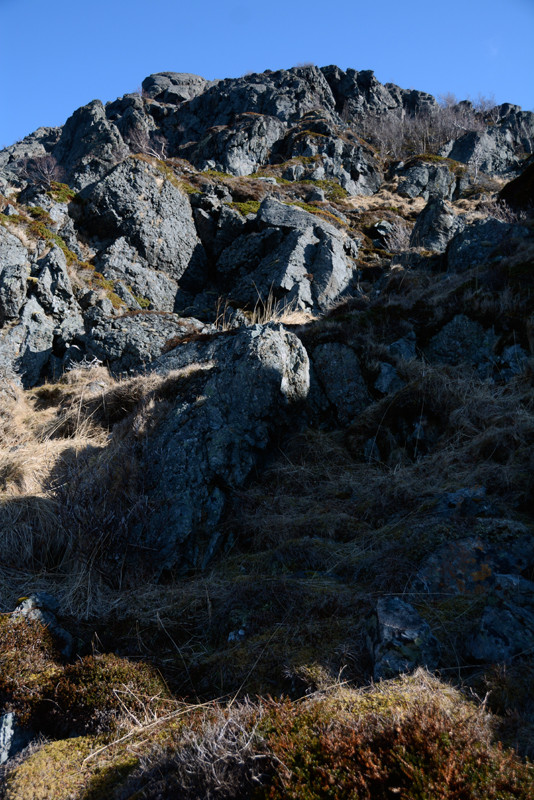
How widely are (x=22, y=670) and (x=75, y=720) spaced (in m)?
0.52

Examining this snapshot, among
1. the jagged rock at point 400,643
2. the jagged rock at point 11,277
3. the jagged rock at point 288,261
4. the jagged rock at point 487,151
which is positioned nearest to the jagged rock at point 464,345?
the jagged rock at point 400,643

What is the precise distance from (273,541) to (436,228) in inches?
589

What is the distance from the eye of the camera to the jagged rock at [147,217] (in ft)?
50.1

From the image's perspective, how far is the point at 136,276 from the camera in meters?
14.8

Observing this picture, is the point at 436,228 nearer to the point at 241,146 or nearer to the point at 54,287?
the point at 54,287

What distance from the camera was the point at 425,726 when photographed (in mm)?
1658

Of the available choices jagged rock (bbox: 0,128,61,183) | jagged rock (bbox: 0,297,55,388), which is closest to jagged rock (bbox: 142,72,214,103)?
jagged rock (bbox: 0,128,61,183)

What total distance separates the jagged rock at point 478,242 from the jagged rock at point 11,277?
10654 mm

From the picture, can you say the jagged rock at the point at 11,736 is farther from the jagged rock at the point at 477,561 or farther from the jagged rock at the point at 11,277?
the jagged rock at the point at 11,277

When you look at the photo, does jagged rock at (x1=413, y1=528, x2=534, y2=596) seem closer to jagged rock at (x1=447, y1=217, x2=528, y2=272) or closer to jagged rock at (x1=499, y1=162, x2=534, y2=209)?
jagged rock at (x1=447, y1=217, x2=528, y2=272)

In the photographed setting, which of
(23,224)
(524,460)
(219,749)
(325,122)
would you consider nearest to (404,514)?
(524,460)

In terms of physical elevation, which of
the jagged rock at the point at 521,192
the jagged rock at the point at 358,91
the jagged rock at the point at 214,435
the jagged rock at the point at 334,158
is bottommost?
the jagged rock at the point at 214,435

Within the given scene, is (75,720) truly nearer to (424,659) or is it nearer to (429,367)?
(424,659)

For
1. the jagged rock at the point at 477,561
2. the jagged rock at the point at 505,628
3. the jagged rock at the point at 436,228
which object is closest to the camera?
the jagged rock at the point at 505,628
